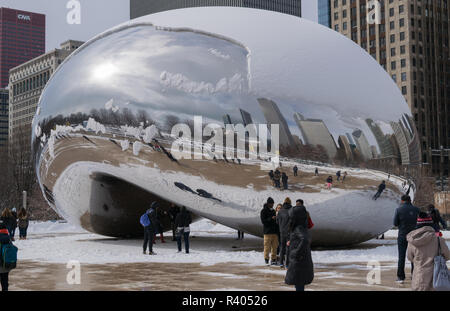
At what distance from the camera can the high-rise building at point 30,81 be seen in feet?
403

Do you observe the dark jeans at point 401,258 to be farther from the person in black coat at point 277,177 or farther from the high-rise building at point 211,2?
the high-rise building at point 211,2

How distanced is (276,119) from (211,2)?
13435cm

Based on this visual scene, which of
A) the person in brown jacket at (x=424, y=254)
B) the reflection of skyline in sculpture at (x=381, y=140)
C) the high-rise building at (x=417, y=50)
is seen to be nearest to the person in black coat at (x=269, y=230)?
the reflection of skyline in sculpture at (x=381, y=140)

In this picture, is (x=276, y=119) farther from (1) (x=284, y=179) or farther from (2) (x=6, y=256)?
(2) (x=6, y=256)

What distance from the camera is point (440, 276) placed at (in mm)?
7477

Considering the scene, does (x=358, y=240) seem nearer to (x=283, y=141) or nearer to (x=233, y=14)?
(x=283, y=141)

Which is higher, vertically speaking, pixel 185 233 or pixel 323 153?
pixel 323 153

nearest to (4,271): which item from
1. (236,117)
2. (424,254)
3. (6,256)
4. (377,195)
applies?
(6,256)

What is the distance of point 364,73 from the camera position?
15.1 m

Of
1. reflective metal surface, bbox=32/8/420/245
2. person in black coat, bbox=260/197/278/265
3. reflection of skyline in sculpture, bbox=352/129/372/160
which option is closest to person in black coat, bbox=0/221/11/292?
person in black coat, bbox=260/197/278/265

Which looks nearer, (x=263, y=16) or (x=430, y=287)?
(x=430, y=287)
